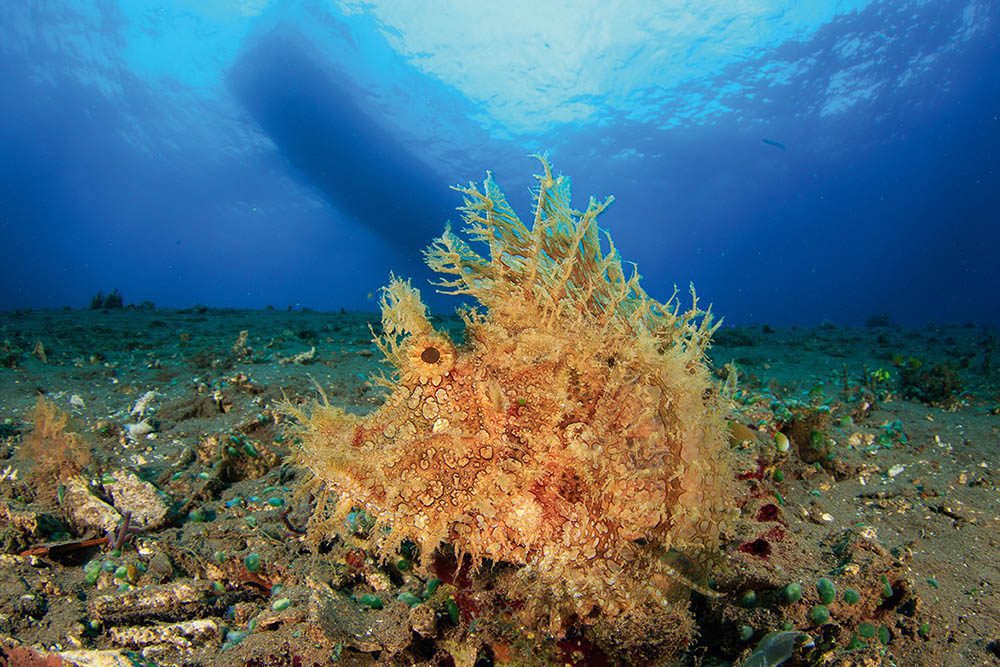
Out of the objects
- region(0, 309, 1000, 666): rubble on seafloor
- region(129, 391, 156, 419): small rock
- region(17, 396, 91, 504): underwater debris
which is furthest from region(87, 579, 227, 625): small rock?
region(129, 391, 156, 419): small rock

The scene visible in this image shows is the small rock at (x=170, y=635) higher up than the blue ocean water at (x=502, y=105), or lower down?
lower down

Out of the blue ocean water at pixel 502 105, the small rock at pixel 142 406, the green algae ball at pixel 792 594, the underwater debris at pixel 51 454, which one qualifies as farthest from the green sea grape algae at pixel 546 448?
the blue ocean water at pixel 502 105

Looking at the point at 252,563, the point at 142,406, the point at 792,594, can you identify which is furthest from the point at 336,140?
the point at 792,594

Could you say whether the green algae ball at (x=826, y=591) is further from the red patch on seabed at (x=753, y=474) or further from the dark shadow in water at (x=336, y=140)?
the dark shadow in water at (x=336, y=140)

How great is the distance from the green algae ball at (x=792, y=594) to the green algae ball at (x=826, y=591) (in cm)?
11

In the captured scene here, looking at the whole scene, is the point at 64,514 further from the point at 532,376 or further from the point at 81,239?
the point at 81,239

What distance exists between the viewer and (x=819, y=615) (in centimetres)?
251

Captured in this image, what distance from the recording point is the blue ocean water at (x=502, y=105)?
5497 centimetres

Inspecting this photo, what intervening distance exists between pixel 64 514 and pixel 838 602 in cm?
562

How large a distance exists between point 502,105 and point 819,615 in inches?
2823

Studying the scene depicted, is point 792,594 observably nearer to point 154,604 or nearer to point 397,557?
point 397,557

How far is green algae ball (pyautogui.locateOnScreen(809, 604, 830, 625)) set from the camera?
2.50 metres

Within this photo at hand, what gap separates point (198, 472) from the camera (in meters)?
4.90

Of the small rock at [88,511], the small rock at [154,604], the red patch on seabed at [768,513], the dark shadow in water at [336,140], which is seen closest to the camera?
the small rock at [154,604]
